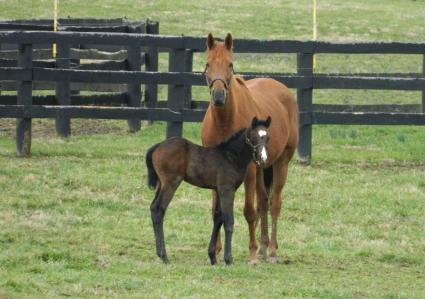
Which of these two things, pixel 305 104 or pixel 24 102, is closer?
pixel 24 102

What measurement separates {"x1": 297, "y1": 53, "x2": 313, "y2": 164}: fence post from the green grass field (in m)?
0.21

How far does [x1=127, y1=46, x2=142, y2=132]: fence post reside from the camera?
739 inches

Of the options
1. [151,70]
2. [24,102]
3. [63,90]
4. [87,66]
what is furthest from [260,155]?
[151,70]

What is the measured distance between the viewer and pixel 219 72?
33.0 feet

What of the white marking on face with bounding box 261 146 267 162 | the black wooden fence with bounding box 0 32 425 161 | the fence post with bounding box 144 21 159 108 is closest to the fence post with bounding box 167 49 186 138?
the black wooden fence with bounding box 0 32 425 161

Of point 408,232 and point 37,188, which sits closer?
point 408,232

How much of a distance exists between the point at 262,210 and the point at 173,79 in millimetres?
4908

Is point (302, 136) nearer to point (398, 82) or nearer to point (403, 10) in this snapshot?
point (398, 82)

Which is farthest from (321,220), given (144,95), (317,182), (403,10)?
(403,10)

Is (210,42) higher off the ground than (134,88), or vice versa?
(210,42)

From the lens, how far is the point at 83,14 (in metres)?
36.2

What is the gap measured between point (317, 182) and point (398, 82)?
2.46 meters

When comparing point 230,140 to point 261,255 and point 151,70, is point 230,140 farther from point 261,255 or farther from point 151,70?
point 151,70

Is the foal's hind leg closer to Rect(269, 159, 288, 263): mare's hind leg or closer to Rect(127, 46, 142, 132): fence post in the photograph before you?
Rect(269, 159, 288, 263): mare's hind leg
